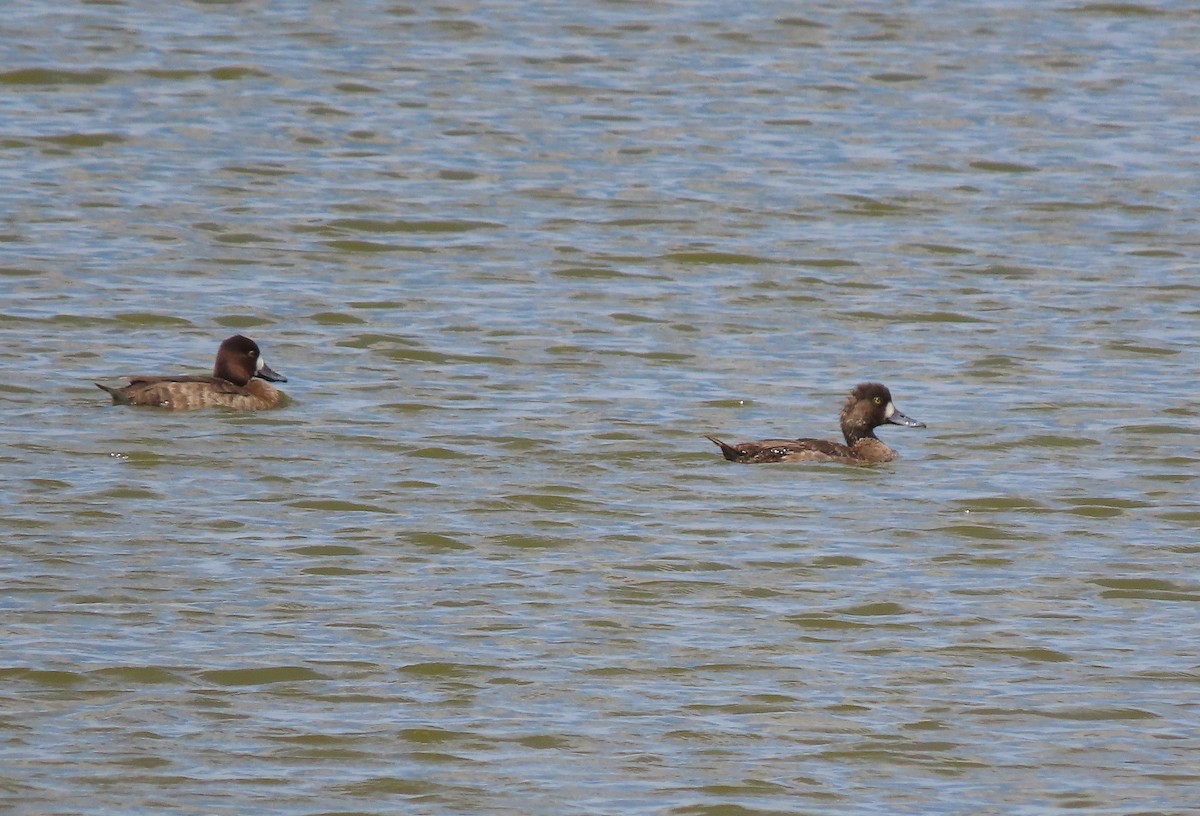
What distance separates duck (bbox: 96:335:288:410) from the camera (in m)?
13.1

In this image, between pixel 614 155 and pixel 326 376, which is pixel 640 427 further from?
pixel 614 155

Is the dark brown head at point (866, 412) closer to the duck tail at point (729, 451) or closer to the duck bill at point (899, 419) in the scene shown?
the duck bill at point (899, 419)

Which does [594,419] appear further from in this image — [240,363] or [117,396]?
[117,396]

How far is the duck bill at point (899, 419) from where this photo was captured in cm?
1309

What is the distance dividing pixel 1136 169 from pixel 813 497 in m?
9.48

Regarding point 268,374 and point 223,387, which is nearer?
point 223,387

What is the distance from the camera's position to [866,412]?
13.0m

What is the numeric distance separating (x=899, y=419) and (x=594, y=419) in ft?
5.40

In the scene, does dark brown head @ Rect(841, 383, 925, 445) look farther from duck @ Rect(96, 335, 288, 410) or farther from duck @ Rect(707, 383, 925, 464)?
duck @ Rect(96, 335, 288, 410)

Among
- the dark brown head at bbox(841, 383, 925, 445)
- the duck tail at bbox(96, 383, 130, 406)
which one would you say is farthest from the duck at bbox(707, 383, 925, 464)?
the duck tail at bbox(96, 383, 130, 406)

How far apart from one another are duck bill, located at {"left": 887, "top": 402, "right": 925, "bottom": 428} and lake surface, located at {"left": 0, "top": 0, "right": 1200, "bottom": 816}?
0.78ft

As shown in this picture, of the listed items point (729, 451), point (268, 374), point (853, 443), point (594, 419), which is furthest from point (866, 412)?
point (268, 374)

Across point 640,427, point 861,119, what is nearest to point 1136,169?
point 861,119

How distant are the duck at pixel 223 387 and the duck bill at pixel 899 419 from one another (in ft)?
10.9
